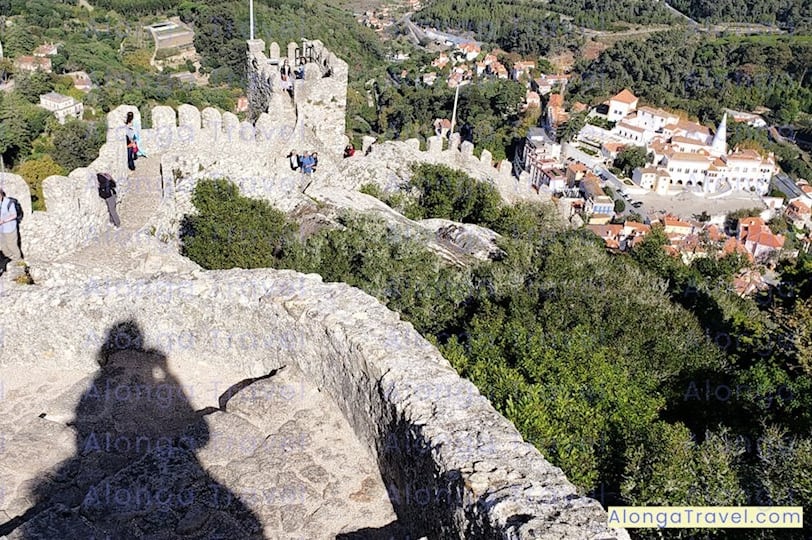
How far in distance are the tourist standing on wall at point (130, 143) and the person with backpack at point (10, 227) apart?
9.20ft

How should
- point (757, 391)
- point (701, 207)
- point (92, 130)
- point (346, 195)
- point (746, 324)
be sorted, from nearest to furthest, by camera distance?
point (757, 391)
point (746, 324)
point (346, 195)
point (92, 130)
point (701, 207)

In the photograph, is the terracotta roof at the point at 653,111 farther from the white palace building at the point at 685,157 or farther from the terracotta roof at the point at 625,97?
the terracotta roof at the point at 625,97

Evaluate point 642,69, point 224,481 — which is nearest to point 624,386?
point 224,481

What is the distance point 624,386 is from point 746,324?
5.32 m

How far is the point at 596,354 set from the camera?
6.96m

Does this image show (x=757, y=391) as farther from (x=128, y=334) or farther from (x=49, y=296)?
(x=49, y=296)

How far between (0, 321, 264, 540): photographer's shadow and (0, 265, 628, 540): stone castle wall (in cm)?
60

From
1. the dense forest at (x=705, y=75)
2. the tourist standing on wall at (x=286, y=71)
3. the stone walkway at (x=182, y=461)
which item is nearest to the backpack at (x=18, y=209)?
the stone walkway at (x=182, y=461)

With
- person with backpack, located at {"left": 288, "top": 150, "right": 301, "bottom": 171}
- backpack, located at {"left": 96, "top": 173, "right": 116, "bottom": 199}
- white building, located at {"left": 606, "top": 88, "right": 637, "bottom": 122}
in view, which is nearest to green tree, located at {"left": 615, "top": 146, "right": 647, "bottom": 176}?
white building, located at {"left": 606, "top": 88, "right": 637, "bottom": 122}

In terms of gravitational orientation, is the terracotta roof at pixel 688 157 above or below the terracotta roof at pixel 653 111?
below

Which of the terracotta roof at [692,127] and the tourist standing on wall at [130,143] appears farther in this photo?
the terracotta roof at [692,127]

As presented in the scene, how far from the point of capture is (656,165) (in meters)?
75.1

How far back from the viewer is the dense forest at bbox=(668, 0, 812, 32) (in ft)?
A: 405

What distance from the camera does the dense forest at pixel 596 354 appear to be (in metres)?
5.29
